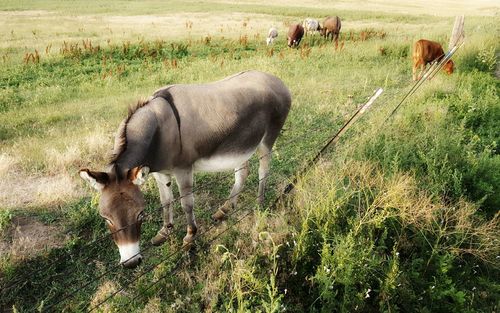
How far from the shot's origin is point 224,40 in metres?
20.8

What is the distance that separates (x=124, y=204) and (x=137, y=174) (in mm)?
290

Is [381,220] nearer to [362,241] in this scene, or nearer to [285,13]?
[362,241]

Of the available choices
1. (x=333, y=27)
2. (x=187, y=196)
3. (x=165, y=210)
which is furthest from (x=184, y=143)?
(x=333, y=27)

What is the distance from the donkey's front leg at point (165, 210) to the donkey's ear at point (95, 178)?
54.5 inches

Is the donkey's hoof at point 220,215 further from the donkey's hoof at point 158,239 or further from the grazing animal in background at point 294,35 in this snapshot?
the grazing animal in background at point 294,35

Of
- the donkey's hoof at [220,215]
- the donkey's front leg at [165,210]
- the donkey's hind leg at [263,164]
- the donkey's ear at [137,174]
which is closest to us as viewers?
the donkey's ear at [137,174]

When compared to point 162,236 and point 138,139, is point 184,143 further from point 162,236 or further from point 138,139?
point 162,236

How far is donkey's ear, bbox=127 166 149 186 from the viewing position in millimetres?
3272

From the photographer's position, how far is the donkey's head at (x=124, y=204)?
3279 mm

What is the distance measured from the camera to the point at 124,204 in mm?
3301

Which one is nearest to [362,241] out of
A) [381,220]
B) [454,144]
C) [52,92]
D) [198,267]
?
[381,220]

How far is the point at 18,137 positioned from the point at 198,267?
6.59 m

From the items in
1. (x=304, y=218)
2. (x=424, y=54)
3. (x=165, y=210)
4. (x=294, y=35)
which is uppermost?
(x=424, y=54)

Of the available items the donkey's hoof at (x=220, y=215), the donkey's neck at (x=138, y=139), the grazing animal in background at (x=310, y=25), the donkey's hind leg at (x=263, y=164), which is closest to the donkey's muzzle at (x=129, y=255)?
the donkey's neck at (x=138, y=139)
